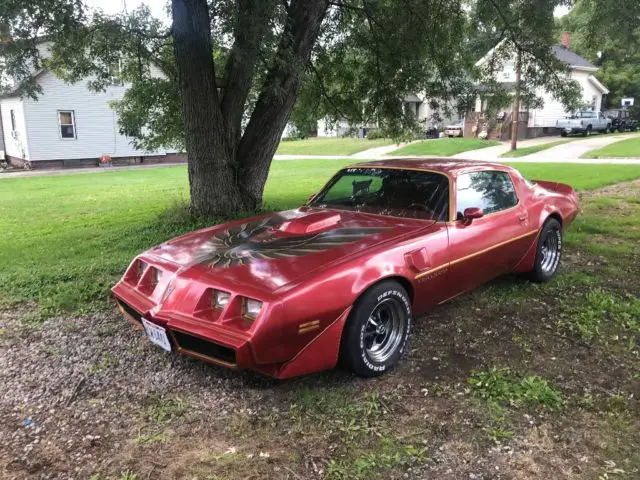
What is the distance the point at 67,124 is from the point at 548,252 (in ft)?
74.3

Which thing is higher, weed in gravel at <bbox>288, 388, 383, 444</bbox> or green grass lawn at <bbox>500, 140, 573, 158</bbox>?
green grass lawn at <bbox>500, 140, 573, 158</bbox>

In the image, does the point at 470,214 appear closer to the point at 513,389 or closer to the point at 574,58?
the point at 513,389

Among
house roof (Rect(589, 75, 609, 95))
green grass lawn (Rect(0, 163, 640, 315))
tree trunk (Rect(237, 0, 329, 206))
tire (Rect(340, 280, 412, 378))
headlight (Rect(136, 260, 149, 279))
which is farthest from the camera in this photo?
house roof (Rect(589, 75, 609, 95))

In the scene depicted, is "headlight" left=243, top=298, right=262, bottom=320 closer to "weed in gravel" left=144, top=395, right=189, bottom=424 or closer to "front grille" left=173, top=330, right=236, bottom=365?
"front grille" left=173, top=330, right=236, bottom=365

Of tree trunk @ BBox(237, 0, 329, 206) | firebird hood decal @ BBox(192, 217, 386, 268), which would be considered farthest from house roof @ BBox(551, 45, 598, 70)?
firebird hood decal @ BBox(192, 217, 386, 268)

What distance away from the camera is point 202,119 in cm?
721

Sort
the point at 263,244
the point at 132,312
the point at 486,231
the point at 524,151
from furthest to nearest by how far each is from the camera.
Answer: the point at 524,151 → the point at 486,231 → the point at 263,244 → the point at 132,312

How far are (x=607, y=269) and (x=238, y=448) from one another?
4757mm

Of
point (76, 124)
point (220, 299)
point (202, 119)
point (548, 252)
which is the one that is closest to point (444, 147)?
point (76, 124)

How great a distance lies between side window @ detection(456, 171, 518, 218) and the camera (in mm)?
4457

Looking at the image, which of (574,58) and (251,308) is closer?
(251,308)

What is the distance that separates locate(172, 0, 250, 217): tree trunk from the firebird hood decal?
3.34 meters

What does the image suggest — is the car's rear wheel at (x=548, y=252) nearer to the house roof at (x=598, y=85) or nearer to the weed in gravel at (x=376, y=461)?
the weed in gravel at (x=376, y=461)

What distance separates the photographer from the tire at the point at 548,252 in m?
5.28
